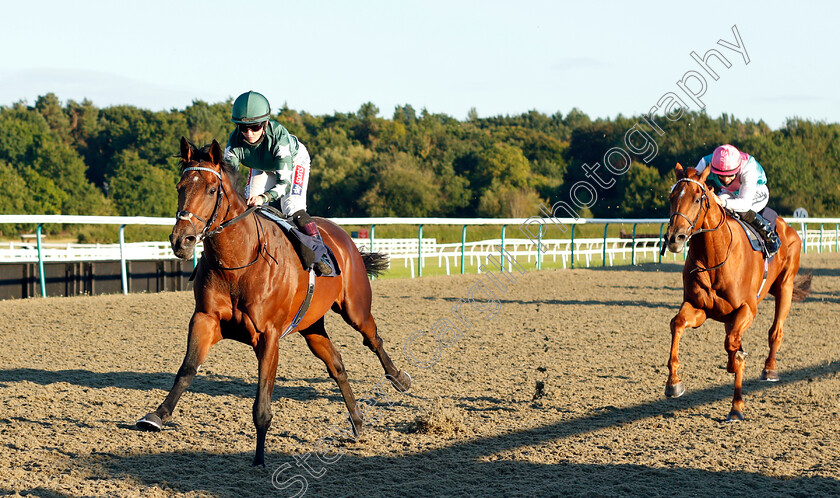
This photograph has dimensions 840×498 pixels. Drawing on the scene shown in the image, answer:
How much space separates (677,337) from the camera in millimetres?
5398

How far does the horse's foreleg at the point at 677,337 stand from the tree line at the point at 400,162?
3357cm

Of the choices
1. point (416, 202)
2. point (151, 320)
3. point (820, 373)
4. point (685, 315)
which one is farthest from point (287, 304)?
point (416, 202)

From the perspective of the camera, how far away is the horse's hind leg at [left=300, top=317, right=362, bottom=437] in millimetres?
4680

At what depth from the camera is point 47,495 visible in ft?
11.2

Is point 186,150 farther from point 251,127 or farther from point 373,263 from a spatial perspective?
point 373,263

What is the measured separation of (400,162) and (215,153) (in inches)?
1877

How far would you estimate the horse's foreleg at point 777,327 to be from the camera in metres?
6.41

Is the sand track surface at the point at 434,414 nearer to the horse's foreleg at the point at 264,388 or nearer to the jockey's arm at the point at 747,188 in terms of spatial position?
the horse's foreleg at the point at 264,388

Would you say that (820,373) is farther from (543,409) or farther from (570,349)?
(543,409)

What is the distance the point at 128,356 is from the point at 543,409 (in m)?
3.98

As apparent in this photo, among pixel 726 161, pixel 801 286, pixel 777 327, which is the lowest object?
pixel 777 327

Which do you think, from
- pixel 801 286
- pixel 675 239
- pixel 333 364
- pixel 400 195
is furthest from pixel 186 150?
pixel 400 195

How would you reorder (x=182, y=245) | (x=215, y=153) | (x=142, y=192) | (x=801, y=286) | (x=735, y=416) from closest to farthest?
(x=182, y=245)
(x=215, y=153)
(x=735, y=416)
(x=801, y=286)
(x=142, y=192)

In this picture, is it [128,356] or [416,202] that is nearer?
[128,356]
